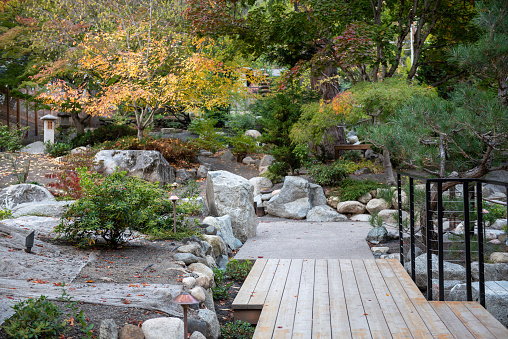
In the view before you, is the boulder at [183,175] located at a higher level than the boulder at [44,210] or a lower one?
higher

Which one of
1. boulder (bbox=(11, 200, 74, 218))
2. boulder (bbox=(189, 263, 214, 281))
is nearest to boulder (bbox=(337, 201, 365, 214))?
boulder (bbox=(11, 200, 74, 218))

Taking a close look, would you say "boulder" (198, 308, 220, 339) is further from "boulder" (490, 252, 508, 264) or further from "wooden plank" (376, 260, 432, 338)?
"boulder" (490, 252, 508, 264)

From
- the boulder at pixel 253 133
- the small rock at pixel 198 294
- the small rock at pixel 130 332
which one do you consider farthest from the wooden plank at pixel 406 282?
the boulder at pixel 253 133

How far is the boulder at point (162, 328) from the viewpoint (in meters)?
2.75

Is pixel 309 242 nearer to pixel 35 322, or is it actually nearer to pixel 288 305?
pixel 288 305

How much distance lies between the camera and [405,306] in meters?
3.36

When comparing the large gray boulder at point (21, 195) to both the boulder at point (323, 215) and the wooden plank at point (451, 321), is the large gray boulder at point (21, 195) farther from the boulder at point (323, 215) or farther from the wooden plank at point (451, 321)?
the wooden plank at point (451, 321)

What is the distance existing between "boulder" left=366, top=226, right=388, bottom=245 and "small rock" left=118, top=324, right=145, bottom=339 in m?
5.02

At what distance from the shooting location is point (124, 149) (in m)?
13.8

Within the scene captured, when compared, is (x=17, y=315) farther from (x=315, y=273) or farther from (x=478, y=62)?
(x=478, y=62)

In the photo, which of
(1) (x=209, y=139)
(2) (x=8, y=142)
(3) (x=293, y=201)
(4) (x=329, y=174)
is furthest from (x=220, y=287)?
(1) (x=209, y=139)

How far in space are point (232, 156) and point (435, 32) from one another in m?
8.31

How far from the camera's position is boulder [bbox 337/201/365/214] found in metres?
10.1

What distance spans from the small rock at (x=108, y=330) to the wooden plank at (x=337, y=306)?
137cm
